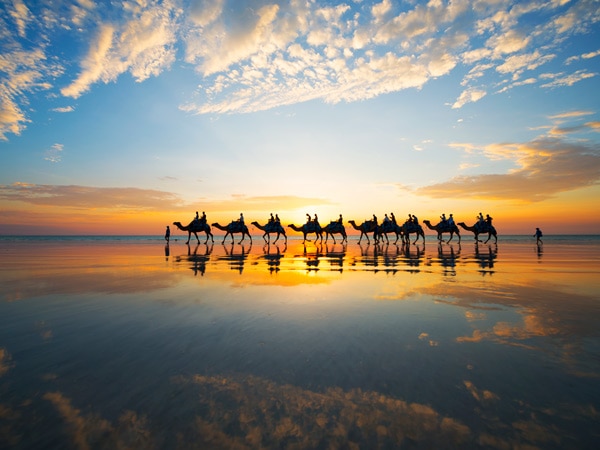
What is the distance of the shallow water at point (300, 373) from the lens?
192 centimetres

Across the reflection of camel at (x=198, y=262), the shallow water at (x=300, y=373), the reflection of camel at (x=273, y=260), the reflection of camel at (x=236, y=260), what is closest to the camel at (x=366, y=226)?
the reflection of camel at (x=273, y=260)

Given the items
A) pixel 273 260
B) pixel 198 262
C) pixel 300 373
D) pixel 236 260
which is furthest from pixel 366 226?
pixel 300 373

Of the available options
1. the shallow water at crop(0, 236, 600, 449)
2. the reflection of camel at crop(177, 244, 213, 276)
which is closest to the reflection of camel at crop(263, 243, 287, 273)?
the reflection of camel at crop(177, 244, 213, 276)

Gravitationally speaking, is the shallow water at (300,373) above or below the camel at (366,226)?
below

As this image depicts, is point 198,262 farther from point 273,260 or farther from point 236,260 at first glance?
point 273,260

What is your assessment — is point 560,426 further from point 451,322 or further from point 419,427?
point 451,322

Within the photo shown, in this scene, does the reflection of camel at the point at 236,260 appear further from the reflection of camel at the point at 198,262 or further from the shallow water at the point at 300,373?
the shallow water at the point at 300,373

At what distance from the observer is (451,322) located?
431 centimetres

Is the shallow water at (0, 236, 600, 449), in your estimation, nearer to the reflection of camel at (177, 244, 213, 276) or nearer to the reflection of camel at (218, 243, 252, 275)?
the reflection of camel at (177, 244, 213, 276)

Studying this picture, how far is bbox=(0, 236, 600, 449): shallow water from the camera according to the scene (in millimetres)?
1918

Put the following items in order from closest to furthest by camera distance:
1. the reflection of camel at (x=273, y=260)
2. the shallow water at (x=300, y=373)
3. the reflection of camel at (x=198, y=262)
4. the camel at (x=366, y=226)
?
the shallow water at (x=300, y=373)
the reflection of camel at (x=198, y=262)
the reflection of camel at (x=273, y=260)
the camel at (x=366, y=226)

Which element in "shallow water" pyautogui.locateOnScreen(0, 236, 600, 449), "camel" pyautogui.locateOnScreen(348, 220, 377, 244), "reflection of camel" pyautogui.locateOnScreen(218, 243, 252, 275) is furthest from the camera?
"camel" pyautogui.locateOnScreen(348, 220, 377, 244)

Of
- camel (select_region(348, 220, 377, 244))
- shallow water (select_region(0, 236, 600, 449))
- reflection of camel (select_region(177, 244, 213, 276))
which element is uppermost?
camel (select_region(348, 220, 377, 244))

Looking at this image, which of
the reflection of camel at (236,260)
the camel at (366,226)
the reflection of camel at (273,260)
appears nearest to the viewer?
the reflection of camel at (273,260)
